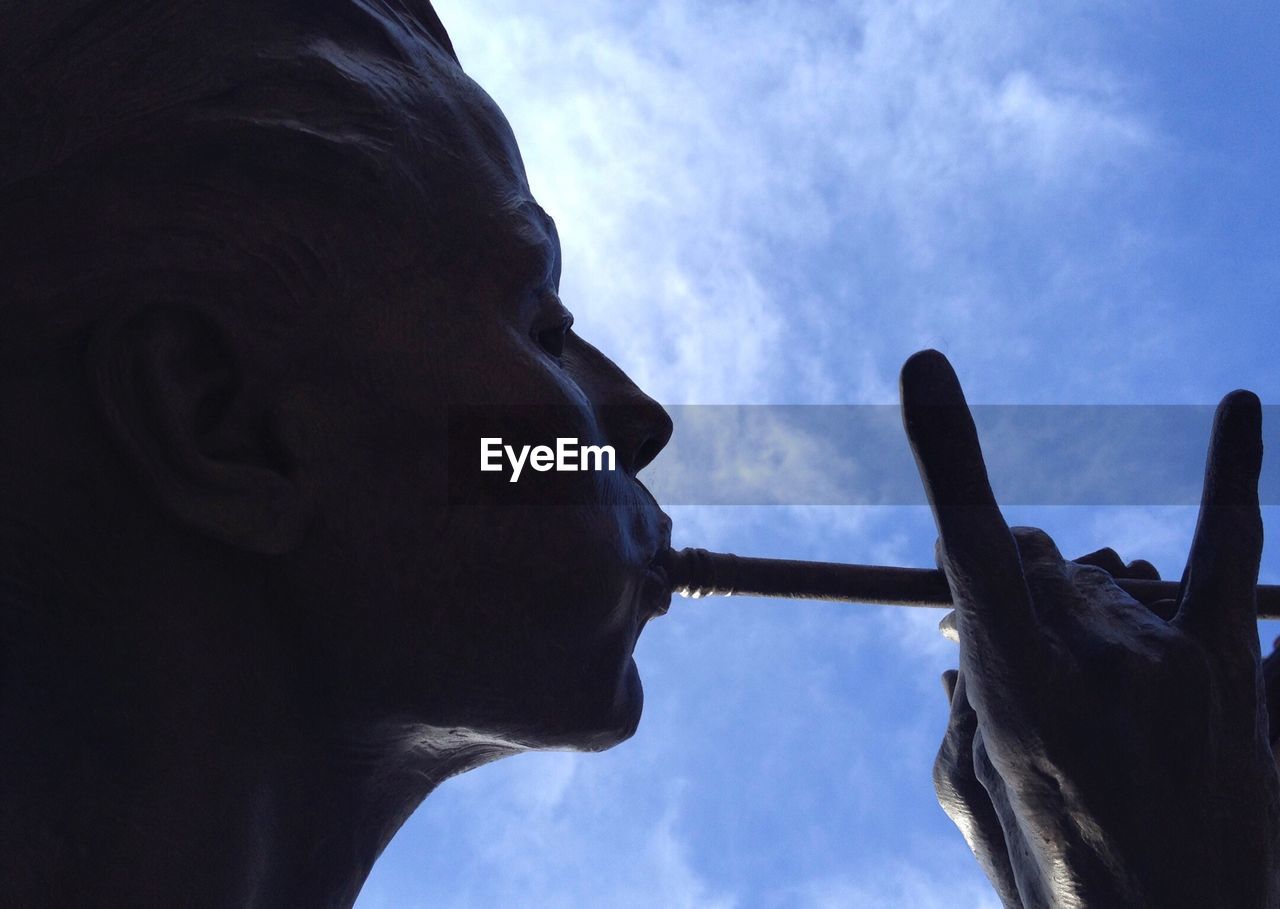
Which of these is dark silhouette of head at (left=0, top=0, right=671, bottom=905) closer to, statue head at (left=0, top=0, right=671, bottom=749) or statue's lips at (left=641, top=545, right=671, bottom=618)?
statue head at (left=0, top=0, right=671, bottom=749)

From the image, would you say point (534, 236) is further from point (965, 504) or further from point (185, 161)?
point (965, 504)

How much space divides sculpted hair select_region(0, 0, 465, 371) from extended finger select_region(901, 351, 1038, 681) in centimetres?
77

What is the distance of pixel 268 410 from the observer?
60.8 inches

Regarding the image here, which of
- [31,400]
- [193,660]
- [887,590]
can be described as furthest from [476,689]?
[887,590]

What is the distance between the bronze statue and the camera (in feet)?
4.88

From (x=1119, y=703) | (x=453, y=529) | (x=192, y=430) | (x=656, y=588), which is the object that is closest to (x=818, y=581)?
(x=656, y=588)

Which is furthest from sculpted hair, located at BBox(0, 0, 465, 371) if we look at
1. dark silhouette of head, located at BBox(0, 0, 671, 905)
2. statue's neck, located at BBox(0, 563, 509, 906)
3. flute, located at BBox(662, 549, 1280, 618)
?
flute, located at BBox(662, 549, 1280, 618)

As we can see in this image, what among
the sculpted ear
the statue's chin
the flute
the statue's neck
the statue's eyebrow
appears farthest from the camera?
the flute

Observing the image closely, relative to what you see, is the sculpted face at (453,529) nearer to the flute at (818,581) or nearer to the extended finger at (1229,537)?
the flute at (818,581)

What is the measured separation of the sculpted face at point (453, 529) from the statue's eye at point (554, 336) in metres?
0.06

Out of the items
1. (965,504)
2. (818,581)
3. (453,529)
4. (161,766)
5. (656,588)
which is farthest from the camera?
(818,581)

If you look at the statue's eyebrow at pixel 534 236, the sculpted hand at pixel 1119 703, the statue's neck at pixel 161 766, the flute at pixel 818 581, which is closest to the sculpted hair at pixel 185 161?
the statue's eyebrow at pixel 534 236

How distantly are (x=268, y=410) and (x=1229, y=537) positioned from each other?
1449 mm

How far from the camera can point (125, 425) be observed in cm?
150
